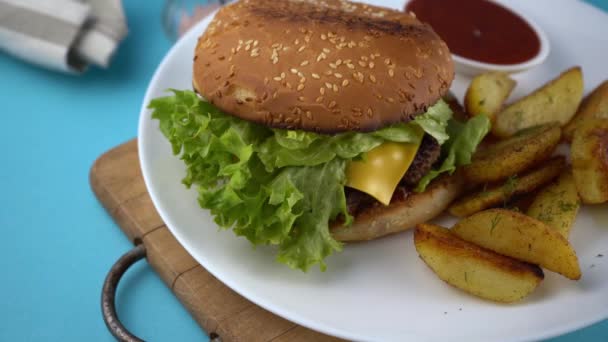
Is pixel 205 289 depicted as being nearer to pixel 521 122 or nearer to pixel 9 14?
pixel 521 122

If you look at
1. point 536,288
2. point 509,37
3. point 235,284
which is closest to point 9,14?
point 235,284

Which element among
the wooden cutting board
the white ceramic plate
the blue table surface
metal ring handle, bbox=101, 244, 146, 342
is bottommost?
the blue table surface

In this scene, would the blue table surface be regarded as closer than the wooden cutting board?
No

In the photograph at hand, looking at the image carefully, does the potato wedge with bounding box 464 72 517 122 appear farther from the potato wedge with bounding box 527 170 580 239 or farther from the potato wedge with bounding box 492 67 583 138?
the potato wedge with bounding box 527 170 580 239

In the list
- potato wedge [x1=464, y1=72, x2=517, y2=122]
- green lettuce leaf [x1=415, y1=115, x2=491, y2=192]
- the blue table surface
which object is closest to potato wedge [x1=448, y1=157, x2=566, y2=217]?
green lettuce leaf [x1=415, y1=115, x2=491, y2=192]

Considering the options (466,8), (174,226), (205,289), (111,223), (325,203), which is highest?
(466,8)

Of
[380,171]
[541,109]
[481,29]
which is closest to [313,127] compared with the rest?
[380,171]
